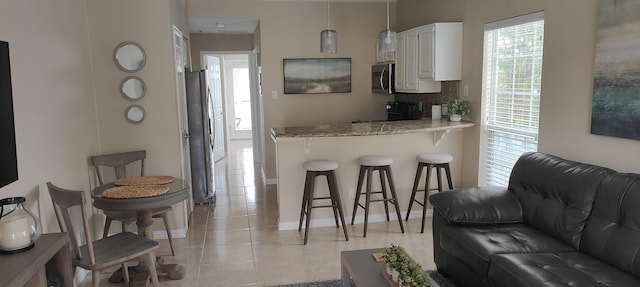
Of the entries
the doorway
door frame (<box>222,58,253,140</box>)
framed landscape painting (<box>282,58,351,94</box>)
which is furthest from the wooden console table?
the doorway

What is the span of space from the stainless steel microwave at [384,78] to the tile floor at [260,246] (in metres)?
1.83

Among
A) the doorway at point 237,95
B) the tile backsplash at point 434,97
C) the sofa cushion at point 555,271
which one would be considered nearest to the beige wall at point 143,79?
the tile backsplash at point 434,97

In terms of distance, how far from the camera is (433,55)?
181 inches

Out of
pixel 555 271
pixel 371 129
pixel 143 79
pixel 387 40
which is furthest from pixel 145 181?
pixel 555 271

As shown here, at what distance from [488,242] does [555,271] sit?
18.0 inches

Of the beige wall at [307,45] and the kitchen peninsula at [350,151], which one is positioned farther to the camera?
the beige wall at [307,45]

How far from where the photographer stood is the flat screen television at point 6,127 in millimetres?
2217

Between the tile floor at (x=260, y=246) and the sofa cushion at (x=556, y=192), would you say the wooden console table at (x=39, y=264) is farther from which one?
the sofa cushion at (x=556, y=192)

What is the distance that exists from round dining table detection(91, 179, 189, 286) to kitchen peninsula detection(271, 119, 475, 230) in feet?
3.80

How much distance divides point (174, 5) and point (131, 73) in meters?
0.92

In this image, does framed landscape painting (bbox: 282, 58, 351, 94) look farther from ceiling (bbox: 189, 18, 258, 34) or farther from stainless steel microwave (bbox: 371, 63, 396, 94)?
ceiling (bbox: 189, 18, 258, 34)

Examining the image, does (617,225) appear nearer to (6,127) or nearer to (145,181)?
(145,181)

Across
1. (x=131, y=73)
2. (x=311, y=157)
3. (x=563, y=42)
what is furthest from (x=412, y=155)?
(x=131, y=73)

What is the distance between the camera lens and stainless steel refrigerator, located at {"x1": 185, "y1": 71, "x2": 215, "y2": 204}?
506cm
